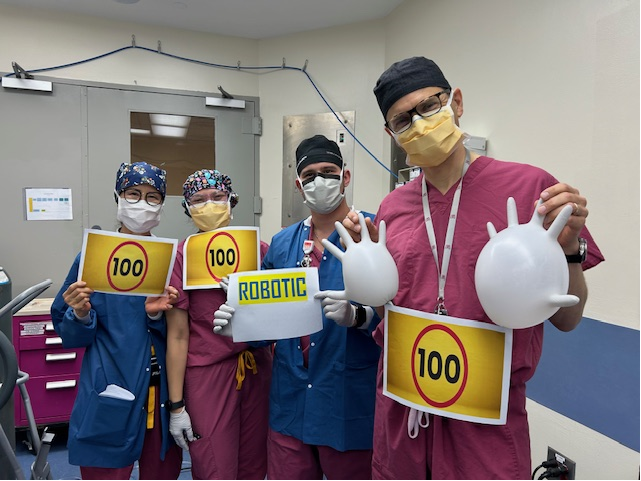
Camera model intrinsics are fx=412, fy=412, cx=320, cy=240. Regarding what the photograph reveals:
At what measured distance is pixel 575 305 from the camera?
893 millimetres

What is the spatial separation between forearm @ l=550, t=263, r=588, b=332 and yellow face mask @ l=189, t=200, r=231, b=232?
1.17 metres

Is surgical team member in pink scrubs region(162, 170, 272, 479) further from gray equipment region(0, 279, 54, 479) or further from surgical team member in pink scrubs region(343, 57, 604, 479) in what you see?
surgical team member in pink scrubs region(343, 57, 604, 479)

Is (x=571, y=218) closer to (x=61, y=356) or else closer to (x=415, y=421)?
(x=415, y=421)

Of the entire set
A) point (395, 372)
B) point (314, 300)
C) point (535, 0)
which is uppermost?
point (535, 0)

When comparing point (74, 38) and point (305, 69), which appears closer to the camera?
point (74, 38)

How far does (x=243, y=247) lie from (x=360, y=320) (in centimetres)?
52

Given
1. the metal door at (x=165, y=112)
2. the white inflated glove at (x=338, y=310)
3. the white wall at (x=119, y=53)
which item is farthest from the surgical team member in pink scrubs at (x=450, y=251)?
the white wall at (x=119, y=53)

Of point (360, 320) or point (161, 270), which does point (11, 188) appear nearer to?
point (161, 270)

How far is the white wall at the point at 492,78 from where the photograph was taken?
140 cm

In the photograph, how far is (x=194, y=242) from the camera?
1.50m

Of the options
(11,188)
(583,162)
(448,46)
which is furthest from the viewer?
(11,188)

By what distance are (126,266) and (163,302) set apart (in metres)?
0.18

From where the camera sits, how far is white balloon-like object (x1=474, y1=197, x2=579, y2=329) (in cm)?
74

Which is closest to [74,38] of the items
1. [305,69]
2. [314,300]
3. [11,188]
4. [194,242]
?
[11,188]
